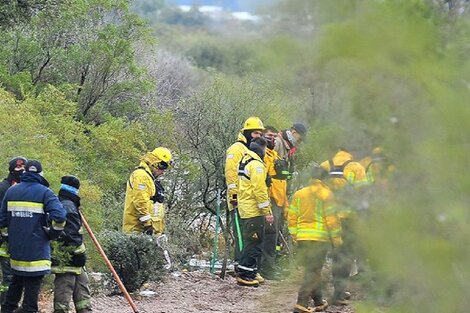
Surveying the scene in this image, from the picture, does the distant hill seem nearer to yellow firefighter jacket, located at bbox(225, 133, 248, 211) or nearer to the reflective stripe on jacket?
the reflective stripe on jacket

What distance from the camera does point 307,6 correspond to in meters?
2.94

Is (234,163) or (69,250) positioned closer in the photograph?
(69,250)

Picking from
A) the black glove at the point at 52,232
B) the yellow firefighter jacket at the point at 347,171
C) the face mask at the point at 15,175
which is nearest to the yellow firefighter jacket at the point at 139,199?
the face mask at the point at 15,175

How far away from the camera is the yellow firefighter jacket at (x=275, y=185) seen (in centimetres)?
1236

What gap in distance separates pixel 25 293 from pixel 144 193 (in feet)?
10.8

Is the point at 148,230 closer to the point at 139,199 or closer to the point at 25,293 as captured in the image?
the point at 139,199

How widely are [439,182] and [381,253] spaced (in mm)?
354

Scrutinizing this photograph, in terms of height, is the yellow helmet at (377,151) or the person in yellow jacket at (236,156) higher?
the yellow helmet at (377,151)

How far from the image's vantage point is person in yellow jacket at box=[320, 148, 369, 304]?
3426 millimetres

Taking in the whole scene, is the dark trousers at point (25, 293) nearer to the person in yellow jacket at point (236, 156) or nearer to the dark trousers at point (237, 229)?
the person in yellow jacket at point (236, 156)

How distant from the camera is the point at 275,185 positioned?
41.3ft

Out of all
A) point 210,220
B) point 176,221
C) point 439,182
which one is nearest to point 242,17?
point 439,182

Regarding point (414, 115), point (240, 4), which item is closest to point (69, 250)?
point (414, 115)

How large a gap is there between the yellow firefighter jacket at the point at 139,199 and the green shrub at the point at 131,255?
21.3 inches
